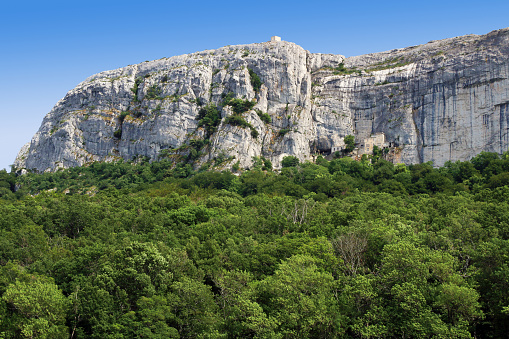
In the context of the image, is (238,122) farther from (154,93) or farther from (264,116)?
(154,93)

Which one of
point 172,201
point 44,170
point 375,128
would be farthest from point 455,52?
point 44,170

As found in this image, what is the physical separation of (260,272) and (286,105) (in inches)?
2861

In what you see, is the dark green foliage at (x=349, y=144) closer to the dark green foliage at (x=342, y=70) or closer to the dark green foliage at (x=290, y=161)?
the dark green foliage at (x=290, y=161)

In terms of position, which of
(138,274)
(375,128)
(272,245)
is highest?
(375,128)


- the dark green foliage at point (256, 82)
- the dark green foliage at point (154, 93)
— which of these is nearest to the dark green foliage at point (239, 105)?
the dark green foliage at point (256, 82)

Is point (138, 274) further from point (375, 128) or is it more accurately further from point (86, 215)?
point (375, 128)

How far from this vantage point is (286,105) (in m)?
103

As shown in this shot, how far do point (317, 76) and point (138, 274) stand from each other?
88365 millimetres

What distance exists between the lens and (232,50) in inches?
4348

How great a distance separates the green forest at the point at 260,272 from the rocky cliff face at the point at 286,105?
Answer: 4181 centimetres

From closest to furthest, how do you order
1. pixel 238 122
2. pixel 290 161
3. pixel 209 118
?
pixel 290 161 → pixel 238 122 → pixel 209 118

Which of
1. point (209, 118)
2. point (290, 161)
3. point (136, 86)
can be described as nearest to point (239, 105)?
point (209, 118)

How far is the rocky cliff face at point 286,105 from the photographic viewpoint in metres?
87.9

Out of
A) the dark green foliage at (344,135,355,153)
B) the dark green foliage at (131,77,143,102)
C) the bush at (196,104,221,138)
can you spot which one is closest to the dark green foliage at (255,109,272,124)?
the bush at (196,104,221,138)
